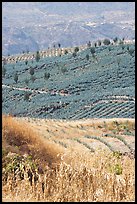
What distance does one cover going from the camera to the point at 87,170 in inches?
340

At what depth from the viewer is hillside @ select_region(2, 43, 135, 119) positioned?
167 ft

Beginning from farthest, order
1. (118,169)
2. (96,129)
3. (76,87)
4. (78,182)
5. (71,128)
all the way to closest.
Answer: (76,87), (96,129), (71,128), (118,169), (78,182)

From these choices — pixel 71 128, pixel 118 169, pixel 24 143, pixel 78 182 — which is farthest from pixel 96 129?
pixel 78 182

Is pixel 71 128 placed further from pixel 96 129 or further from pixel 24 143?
pixel 24 143

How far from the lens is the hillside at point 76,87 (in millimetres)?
50906

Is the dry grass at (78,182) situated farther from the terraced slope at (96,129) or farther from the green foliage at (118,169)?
the terraced slope at (96,129)

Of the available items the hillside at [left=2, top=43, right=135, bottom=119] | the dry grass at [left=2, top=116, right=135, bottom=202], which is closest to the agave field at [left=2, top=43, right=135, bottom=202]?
the dry grass at [left=2, top=116, right=135, bottom=202]

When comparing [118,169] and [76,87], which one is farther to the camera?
[76,87]

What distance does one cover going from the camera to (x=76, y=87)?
211ft

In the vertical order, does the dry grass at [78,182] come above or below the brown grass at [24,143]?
below

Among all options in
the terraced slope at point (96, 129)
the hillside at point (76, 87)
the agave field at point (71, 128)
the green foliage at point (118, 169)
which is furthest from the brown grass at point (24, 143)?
the hillside at point (76, 87)

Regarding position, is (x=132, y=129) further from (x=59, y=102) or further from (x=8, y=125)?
(x=59, y=102)

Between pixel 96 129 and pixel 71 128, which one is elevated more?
pixel 71 128

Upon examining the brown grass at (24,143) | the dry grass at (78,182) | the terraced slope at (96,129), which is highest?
the brown grass at (24,143)
